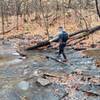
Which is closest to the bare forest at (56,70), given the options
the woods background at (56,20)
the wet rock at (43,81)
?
the wet rock at (43,81)

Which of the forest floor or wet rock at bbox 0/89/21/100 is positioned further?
the forest floor

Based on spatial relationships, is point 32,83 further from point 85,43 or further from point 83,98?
point 85,43

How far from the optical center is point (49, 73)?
575 inches

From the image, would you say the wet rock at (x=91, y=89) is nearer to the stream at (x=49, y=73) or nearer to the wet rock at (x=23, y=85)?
the stream at (x=49, y=73)

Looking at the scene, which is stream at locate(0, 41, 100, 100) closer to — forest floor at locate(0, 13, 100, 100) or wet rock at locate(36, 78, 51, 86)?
forest floor at locate(0, 13, 100, 100)

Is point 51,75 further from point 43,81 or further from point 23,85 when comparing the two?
point 23,85

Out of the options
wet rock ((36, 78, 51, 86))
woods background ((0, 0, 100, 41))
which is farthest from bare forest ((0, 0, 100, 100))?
woods background ((0, 0, 100, 41))

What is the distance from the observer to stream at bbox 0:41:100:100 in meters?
11.6

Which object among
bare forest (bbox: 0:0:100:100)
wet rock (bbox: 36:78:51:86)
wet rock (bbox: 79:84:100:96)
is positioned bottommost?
bare forest (bbox: 0:0:100:100)

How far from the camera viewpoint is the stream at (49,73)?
11.6 meters

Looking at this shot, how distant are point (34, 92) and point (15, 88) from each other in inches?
34.7

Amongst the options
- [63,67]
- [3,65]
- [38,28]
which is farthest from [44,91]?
[38,28]

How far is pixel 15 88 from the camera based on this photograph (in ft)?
40.3

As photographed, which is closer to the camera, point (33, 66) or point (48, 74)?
point (48, 74)
